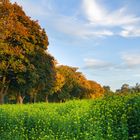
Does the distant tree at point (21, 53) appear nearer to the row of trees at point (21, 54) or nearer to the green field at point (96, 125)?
the row of trees at point (21, 54)

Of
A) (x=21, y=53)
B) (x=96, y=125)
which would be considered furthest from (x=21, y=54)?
(x=96, y=125)

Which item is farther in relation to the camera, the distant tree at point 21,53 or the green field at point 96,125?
the distant tree at point 21,53

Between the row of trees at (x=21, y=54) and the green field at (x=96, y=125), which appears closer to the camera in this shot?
the green field at (x=96, y=125)

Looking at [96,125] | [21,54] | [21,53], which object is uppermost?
[21,53]

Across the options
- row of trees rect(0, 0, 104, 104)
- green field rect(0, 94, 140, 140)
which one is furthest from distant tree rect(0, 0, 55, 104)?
green field rect(0, 94, 140, 140)

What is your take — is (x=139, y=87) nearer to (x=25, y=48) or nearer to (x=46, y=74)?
(x=25, y=48)

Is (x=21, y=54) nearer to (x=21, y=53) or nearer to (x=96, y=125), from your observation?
(x=21, y=53)

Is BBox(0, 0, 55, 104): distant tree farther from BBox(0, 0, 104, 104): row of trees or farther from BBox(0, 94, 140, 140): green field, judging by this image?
BBox(0, 94, 140, 140): green field

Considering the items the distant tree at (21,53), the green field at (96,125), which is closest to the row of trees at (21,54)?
the distant tree at (21,53)

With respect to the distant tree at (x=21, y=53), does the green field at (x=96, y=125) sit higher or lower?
lower

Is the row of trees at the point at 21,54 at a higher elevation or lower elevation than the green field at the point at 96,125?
higher

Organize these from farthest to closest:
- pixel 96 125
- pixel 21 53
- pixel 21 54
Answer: pixel 21 53
pixel 21 54
pixel 96 125

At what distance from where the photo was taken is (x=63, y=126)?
16.0 m

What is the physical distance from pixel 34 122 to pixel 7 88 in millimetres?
40451
